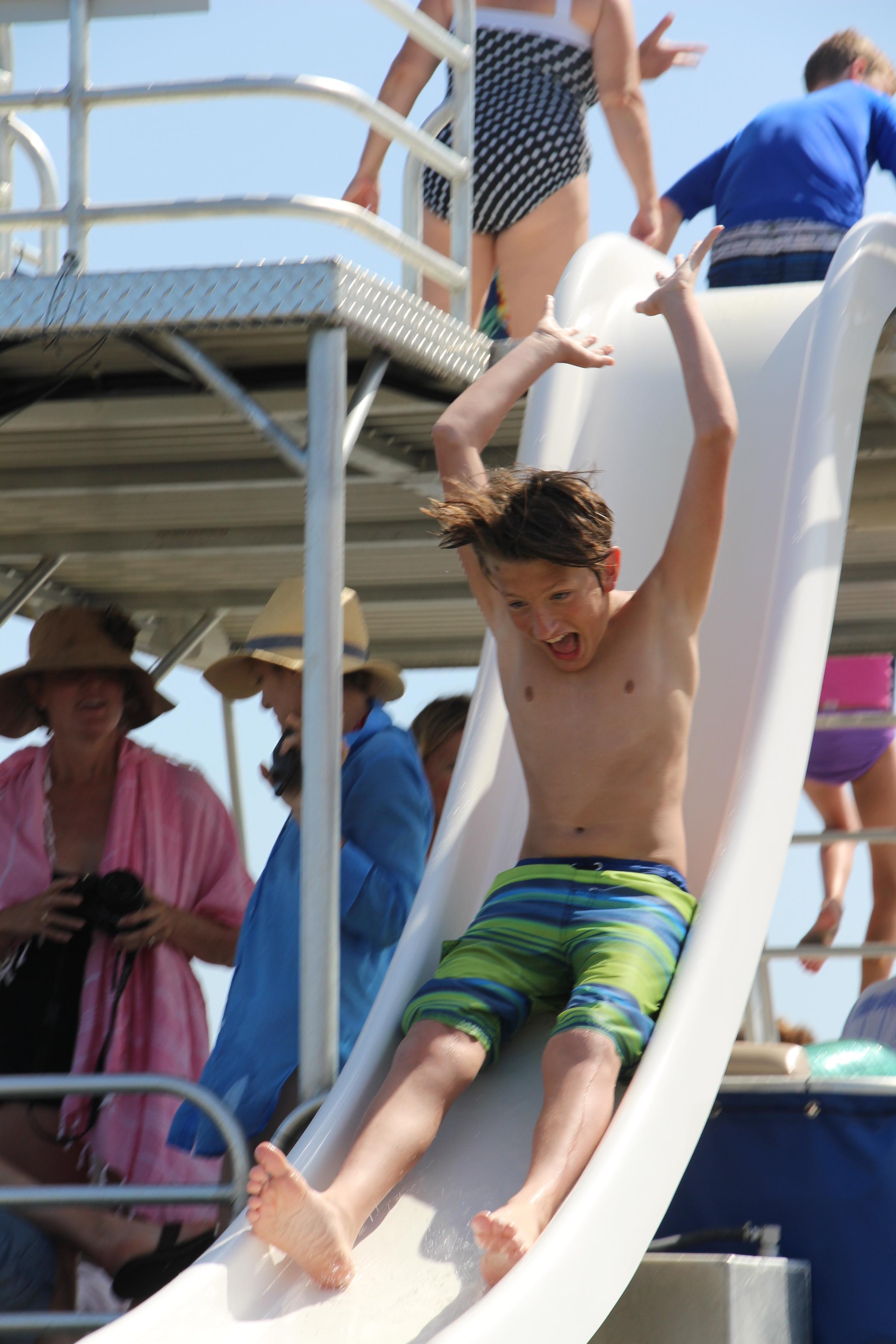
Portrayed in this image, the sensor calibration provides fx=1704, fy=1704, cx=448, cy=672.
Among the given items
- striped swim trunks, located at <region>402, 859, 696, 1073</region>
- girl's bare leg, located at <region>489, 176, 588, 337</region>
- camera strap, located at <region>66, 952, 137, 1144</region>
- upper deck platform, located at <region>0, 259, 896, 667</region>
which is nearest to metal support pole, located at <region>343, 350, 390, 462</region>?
upper deck platform, located at <region>0, 259, 896, 667</region>

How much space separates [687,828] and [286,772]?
1.01m

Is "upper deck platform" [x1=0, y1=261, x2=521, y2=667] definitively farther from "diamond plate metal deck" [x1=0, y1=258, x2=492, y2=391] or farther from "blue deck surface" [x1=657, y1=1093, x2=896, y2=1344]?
"blue deck surface" [x1=657, y1=1093, x2=896, y2=1344]

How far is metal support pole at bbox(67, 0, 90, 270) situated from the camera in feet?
13.2

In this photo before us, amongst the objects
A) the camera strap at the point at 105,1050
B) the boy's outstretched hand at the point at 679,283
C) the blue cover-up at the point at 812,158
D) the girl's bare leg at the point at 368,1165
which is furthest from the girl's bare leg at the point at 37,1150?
the blue cover-up at the point at 812,158

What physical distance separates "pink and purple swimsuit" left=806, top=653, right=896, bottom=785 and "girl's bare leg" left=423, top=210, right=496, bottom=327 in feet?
10.6

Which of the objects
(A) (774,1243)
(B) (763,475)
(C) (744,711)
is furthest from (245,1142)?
(B) (763,475)

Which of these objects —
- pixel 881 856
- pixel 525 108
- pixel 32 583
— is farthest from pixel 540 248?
pixel 881 856

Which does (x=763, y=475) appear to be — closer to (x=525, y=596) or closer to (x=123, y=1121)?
(x=525, y=596)

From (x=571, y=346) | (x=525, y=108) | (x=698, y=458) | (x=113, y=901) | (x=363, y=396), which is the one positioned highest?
(x=525, y=108)

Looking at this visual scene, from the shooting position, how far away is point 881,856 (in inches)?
328

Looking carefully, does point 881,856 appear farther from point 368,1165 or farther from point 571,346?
point 368,1165

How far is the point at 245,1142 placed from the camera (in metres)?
3.58

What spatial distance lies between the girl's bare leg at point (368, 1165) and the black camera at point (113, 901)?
44.6 inches

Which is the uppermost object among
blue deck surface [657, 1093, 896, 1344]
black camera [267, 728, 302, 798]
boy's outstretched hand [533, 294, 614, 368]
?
boy's outstretched hand [533, 294, 614, 368]
